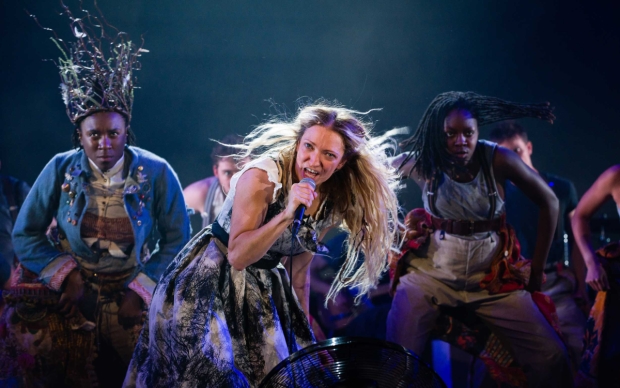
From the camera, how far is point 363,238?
11.1 feet

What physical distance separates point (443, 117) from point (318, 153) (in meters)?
1.96

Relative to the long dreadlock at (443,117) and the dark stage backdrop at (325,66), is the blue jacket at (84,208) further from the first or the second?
the long dreadlock at (443,117)

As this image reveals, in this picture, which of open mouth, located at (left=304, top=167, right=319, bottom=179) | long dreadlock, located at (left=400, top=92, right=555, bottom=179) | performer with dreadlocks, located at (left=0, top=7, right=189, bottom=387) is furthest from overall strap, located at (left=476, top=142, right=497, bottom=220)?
performer with dreadlocks, located at (left=0, top=7, right=189, bottom=387)

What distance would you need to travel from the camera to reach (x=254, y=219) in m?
2.78

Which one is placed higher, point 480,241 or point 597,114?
point 597,114

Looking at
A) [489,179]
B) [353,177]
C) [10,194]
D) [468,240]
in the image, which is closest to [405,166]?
[489,179]

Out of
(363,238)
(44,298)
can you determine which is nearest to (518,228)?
(363,238)

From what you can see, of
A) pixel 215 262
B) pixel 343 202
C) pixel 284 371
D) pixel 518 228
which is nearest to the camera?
pixel 284 371

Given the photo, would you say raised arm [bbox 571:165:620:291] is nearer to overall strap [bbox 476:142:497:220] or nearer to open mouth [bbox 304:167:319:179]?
overall strap [bbox 476:142:497:220]

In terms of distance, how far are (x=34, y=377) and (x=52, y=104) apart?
2.37 meters

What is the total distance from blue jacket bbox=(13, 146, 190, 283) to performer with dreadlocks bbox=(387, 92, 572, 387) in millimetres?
1883

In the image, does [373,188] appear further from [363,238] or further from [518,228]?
[518,228]

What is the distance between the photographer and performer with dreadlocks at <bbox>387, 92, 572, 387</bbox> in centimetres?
431

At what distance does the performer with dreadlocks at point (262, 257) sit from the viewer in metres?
2.73
